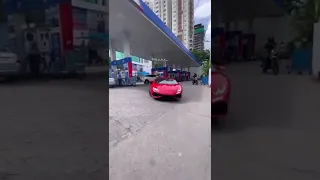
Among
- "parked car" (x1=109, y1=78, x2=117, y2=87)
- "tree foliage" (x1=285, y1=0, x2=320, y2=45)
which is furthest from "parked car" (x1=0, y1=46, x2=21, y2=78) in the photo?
"tree foliage" (x1=285, y1=0, x2=320, y2=45)

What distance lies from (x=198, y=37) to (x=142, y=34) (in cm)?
60

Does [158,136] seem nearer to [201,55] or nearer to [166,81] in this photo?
[166,81]

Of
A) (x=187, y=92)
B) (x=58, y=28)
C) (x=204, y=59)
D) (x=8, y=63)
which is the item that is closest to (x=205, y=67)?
(x=204, y=59)

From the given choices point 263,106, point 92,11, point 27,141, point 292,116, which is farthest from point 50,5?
point 292,116

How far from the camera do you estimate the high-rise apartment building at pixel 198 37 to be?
7.32 feet

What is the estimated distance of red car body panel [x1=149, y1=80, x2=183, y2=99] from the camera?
7.52ft

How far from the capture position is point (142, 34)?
8.43 ft

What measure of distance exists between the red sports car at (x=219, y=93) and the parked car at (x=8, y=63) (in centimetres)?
142

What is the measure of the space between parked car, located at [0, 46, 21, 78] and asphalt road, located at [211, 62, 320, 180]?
4.98 feet

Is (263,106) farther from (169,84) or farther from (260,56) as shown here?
(169,84)

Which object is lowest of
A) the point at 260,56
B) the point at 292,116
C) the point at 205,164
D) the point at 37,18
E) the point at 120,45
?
the point at 205,164

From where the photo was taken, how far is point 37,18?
193 cm

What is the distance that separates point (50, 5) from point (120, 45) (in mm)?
677

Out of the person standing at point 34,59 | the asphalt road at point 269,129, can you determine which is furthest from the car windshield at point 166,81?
the person standing at point 34,59
